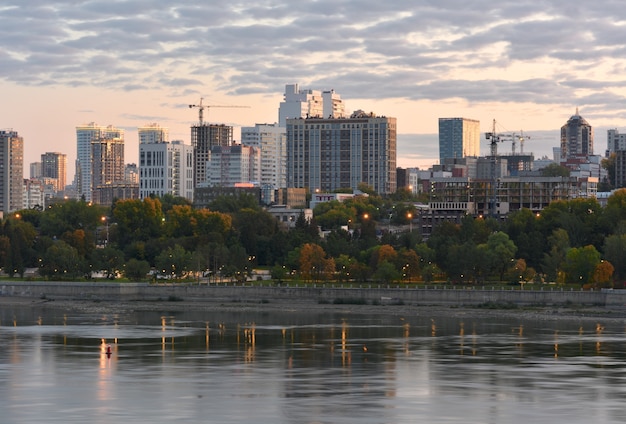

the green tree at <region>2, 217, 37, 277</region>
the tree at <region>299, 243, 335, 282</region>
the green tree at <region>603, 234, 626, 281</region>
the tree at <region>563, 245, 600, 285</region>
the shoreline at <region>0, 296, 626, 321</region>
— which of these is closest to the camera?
the shoreline at <region>0, 296, 626, 321</region>

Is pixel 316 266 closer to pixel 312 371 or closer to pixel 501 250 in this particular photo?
pixel 501 250

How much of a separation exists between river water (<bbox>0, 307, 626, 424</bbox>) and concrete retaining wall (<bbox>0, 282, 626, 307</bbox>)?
1140 centimetres

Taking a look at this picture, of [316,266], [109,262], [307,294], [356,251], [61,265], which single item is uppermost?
[356,251]

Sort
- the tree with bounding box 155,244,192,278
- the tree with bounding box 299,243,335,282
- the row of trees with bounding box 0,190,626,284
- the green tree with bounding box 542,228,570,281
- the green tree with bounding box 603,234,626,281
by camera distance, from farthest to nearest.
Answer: the tree with bounding box 155,244,192,278 < the tree with bounding box 299,243,335,282 < the row of trees with bounding box 0,190,626,284 < the green tree with bounding box 542,228,570,281 < the green tree with bounding box 603,234,626,281

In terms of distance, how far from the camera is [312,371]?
76375mm

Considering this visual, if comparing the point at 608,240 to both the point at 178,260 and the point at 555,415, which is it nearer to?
the point at 178,260

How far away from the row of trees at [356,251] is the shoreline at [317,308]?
14728 mm

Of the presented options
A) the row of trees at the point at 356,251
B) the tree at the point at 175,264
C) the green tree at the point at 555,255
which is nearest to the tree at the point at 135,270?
the row of trees at the point at 356,251

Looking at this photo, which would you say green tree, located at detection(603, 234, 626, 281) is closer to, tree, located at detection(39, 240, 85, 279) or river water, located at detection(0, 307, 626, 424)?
river water, located at detection(0, 307, 626, 424)

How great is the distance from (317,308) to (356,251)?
3290 cm

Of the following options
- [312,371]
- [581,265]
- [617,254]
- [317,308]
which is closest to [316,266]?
[317,308]

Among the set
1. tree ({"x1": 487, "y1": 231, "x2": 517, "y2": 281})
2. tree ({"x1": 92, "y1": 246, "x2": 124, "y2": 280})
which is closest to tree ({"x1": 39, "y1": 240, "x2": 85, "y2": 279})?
tree ({"x1": 92, "y1": 246, "x2": 124, "y2": 280})

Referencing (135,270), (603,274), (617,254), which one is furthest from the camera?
(135,270)

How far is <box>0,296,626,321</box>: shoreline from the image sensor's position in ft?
388
